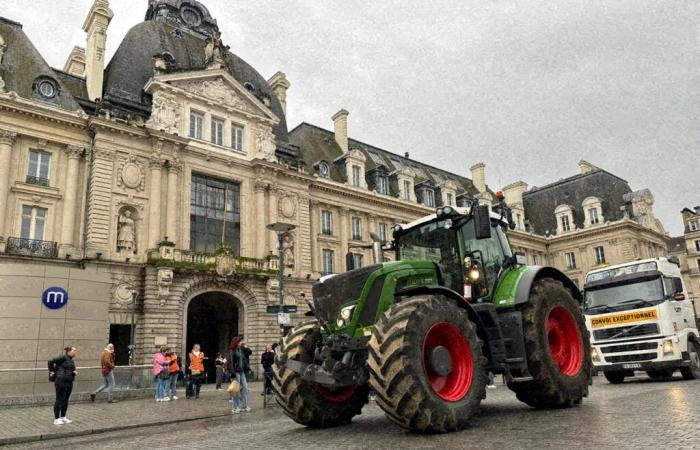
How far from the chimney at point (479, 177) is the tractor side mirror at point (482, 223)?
50.5 meters

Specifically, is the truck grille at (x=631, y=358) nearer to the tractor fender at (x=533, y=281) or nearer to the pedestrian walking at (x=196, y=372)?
the tractor fender at (x=533, y=281)

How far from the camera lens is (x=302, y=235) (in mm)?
33688

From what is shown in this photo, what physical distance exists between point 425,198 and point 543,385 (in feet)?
125

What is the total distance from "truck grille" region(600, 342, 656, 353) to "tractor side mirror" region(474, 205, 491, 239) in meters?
9.60

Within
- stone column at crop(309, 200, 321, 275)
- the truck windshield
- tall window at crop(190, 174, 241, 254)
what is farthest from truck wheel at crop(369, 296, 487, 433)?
stone column at crop(309, 200, 321, 275)

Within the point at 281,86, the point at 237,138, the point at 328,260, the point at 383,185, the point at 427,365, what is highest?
the point at 281,86

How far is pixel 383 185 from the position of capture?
42250 mm

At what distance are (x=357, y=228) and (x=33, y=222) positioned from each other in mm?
21587

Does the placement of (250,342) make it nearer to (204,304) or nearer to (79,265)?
(204,304)

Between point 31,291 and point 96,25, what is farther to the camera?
point 96,25

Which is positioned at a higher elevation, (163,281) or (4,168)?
(4,168)

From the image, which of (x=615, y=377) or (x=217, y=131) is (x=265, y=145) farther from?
(x=615, y=377)

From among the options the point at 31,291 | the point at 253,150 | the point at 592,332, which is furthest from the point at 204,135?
the point at 592,332

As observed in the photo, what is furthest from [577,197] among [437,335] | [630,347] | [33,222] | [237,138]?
[437,335]
